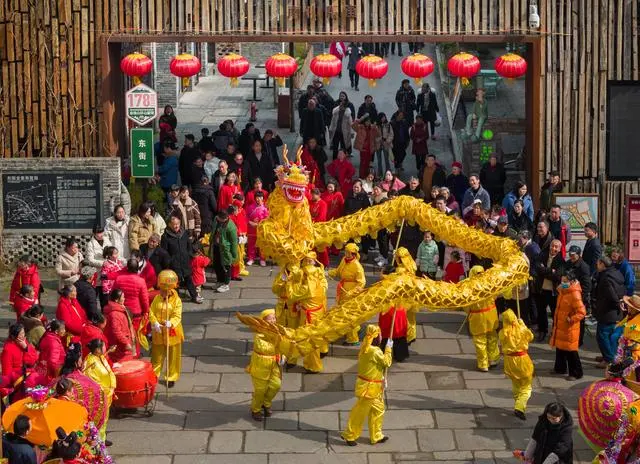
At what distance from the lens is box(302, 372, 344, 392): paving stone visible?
60.1ft

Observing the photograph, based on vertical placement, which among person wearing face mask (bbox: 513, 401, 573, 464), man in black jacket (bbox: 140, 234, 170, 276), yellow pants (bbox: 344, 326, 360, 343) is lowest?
yellow pants (bbox: 344, 326, 360, 343)

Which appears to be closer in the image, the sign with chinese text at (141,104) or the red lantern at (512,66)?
the red lantern at (512,66)

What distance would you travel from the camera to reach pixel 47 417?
1441cm

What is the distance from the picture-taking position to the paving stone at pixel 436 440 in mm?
16308

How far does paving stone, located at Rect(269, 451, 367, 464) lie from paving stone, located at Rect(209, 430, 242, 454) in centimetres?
52

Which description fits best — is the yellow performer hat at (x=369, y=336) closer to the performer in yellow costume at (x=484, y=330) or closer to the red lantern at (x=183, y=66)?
the performer in yellow costume at (x=484, y=330)

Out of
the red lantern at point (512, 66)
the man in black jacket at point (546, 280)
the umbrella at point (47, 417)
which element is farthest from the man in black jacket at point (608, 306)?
the umbrella at point (47, 417)

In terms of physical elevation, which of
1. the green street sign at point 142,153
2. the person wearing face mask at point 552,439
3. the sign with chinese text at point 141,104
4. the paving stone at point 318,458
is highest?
the sign with chinese text at point 141,104

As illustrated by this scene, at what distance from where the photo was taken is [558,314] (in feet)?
59.8

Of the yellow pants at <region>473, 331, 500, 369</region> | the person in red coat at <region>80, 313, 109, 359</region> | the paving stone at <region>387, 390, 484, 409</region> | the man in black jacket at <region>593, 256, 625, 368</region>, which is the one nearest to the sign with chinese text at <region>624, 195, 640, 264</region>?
the man in black jacket at <region>593, 256, 625, 368</region>

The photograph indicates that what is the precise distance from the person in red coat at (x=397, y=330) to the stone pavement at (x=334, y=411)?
0.54 feet

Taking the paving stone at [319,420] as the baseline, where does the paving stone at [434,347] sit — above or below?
above

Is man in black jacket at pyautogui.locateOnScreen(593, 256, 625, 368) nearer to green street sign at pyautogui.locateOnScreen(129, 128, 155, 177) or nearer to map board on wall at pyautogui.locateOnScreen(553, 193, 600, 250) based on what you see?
map board on wall at pyautogui.locateOnScreen(553, 193, 600, 250)

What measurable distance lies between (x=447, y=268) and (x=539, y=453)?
6.85 m
